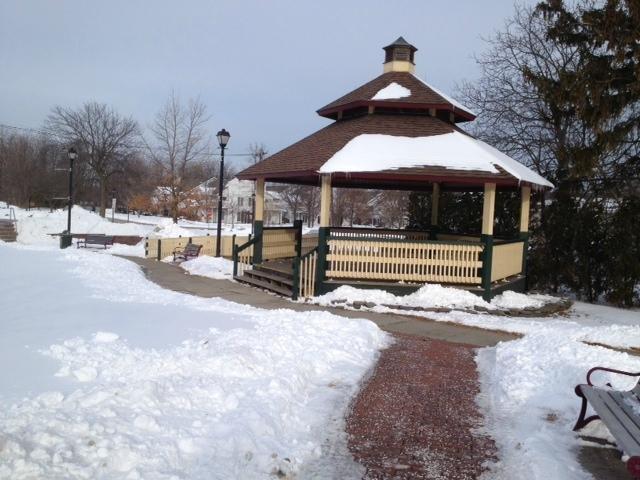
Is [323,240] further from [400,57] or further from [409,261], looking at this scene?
[400,57]

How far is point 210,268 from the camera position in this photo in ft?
56.8

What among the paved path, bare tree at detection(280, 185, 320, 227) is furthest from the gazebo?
bare tree at detection(280, 185, 320, 227)

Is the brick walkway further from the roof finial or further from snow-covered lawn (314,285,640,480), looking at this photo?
the roof finial

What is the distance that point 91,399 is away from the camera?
4.44 m

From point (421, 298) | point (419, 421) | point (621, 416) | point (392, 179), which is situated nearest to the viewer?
point (621, 416)

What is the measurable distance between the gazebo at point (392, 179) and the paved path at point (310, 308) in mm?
821

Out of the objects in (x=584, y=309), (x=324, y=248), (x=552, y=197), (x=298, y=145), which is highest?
(x=298, y=145)

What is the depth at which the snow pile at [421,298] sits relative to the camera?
1195 centimetres

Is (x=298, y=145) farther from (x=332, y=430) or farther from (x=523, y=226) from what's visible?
(x=332, y=430)

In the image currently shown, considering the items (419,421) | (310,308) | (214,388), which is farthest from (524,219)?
(214,388)

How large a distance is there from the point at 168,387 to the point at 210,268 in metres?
12.5

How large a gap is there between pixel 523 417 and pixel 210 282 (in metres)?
10.6

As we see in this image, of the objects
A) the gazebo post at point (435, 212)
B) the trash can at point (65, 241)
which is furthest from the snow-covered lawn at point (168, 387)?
the trash can at point (65, 241)

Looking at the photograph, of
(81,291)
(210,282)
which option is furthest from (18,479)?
(210,282)
